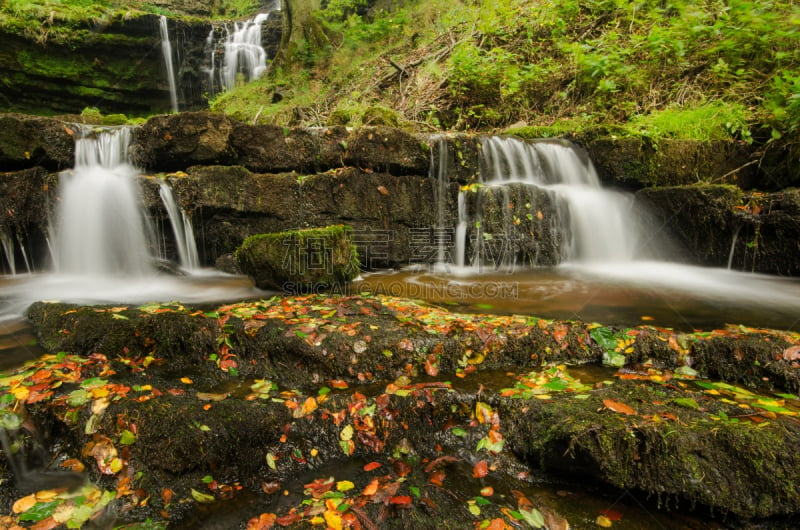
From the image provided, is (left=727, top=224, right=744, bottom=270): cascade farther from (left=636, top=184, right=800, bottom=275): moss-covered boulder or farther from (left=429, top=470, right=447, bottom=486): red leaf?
(left=429, top=470, right=447, bottom=486): red leaf

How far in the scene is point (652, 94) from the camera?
27.1ft

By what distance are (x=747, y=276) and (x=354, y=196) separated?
6244mm

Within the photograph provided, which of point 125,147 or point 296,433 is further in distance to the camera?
point 125,147

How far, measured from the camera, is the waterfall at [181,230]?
20.0ft

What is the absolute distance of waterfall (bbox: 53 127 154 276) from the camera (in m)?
6.09

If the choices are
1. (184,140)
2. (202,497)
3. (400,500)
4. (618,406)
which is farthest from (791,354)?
(184,140)

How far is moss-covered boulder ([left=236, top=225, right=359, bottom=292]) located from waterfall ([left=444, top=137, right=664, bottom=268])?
261cm

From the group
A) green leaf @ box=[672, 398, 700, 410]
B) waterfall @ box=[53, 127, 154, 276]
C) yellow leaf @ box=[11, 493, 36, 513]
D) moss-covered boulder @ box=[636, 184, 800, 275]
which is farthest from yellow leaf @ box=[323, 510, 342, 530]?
moss-covered boulder @ box=[636, 184, 800, 275]

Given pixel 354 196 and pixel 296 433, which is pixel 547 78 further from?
pixel 296 433

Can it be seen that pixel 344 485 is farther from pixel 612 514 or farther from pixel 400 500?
pixel 612 514

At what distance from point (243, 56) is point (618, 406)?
17.7 meters

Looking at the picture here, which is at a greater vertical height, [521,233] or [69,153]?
[69,153]

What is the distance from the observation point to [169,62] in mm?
14000

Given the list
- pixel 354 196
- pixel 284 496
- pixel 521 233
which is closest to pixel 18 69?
pixel 354 196
